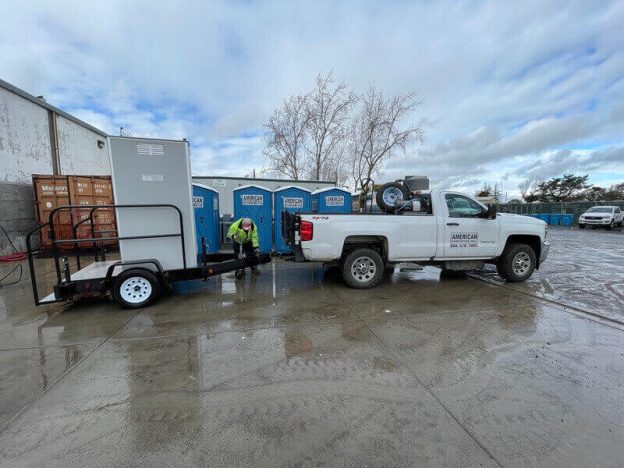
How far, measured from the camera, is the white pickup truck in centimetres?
589

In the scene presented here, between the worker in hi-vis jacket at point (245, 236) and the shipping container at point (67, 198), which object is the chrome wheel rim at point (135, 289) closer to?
the worker in hi-vis jacket at point (245, 236)

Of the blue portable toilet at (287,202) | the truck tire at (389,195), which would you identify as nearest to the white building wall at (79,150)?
the blue portable toilet at (287,202)

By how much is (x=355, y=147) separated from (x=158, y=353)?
25159mm

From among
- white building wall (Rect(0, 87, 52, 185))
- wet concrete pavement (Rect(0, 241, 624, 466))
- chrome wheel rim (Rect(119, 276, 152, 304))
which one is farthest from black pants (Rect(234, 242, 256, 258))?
white building wall (Rect(0, 87, 52, 185))

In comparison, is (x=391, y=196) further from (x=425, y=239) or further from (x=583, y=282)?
(x=583, y=282)

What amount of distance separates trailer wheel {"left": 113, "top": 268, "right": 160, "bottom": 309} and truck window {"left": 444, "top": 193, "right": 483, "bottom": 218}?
568 centimetres

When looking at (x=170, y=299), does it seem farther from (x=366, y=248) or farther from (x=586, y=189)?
(x=586, y=189)

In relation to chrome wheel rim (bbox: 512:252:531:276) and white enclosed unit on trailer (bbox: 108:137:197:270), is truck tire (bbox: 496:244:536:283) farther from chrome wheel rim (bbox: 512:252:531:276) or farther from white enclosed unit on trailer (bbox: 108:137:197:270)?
white enclosed unit on trailer (bbox: 108:137:197:270)

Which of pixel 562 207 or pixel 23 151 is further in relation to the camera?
pixel 562 207

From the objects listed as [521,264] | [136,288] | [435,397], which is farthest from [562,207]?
[136,288]

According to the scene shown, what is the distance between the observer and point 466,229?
6297mm

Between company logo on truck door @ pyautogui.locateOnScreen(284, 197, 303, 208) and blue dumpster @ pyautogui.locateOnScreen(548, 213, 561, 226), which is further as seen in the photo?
blue dumpster @ pyautogui.locateOnScreen(548, 213, 561, 226)

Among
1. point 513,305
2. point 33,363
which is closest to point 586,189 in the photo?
point 513,305

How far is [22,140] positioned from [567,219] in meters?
36.4
